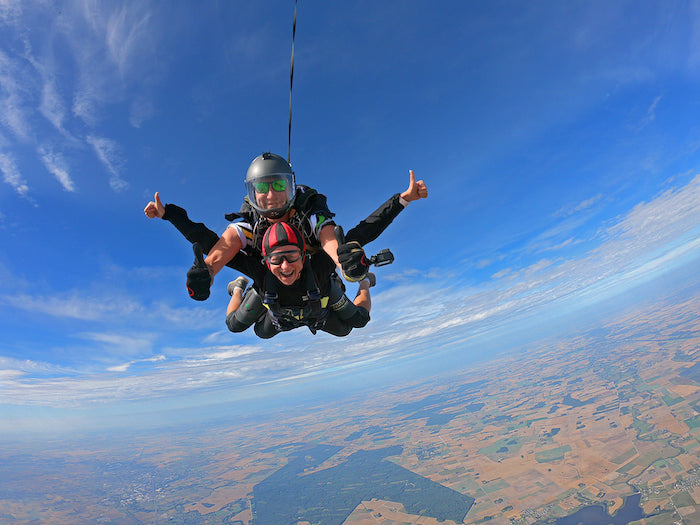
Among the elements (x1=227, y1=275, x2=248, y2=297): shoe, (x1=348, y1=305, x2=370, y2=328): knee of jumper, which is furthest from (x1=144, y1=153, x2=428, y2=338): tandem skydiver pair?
(x1=227, y1=275, x2=248, y2=297): shoe

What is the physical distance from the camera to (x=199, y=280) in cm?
202

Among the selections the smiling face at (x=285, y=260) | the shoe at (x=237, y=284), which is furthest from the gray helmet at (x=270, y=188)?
the shoe at (x=237, y=284)

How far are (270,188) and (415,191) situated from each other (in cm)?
137

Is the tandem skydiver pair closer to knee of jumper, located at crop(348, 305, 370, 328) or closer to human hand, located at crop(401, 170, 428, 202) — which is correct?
human hand, located at crop(401, 170, 428, 202)

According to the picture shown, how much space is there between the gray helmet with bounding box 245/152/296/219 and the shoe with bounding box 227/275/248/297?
158 centimetres

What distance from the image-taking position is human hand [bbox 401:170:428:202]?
2580 mm

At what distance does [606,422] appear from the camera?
51.4 meters

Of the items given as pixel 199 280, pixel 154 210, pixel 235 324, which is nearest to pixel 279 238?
pixel 199 280

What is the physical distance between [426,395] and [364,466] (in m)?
70.9

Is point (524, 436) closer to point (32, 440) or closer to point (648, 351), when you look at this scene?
point (648, 351)

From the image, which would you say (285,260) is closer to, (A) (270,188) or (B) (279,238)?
(B) (279,238)

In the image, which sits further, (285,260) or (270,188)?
(270,188)

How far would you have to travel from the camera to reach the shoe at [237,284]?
405 cm

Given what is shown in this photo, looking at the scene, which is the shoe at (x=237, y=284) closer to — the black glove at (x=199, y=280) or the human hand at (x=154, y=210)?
the human hand at (x=154, y=210)
